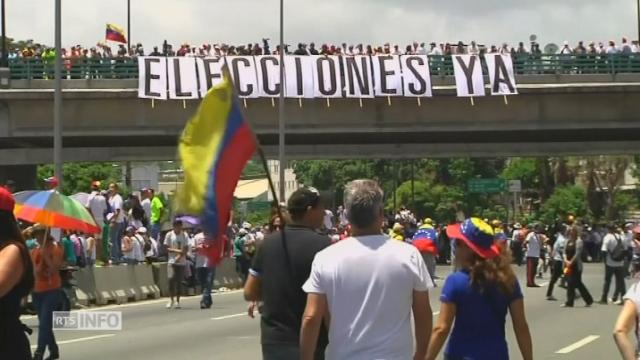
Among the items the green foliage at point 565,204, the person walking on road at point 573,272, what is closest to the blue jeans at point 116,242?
the person walking on road at point 573,272

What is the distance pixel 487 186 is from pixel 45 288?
2997 inches

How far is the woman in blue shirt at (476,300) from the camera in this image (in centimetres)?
725

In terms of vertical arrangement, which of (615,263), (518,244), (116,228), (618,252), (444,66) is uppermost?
(444,66)

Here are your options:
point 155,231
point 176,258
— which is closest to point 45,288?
point 176,258

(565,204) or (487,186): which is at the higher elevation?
(487,186)

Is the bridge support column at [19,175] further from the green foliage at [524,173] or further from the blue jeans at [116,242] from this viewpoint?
the green foliage at [524,173]

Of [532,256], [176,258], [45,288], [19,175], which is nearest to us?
[45,288]

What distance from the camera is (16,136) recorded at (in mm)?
47062

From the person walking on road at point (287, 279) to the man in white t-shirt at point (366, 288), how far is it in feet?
3.99

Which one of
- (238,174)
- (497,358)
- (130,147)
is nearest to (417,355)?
(497,358)

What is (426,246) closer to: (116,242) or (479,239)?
(116,242)

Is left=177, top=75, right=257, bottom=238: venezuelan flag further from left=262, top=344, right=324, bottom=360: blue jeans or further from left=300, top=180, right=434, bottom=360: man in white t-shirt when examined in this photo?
left=300, top=180, right=434, bottom=360: man in white t-shirt

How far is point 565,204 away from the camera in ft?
316

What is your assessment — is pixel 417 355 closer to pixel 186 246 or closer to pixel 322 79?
pixel 186 246
